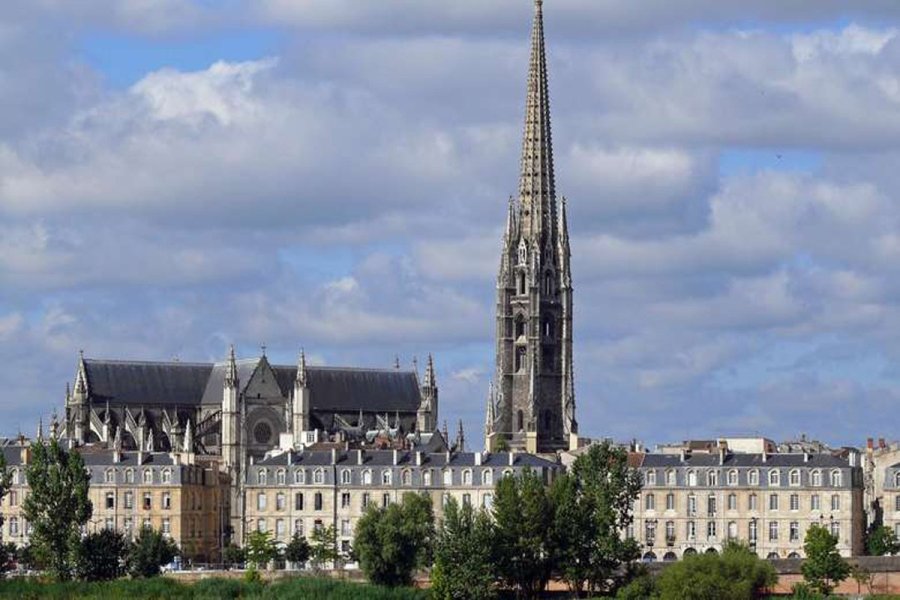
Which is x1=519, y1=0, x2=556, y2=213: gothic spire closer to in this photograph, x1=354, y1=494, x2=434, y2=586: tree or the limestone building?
the limestone building

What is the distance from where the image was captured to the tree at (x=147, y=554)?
356ft

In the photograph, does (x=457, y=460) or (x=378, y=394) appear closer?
(x=457, y=460)

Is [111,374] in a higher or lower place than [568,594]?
higher

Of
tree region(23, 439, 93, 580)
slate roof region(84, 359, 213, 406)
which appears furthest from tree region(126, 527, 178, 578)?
slate roof region(84, 359, 213, 406)

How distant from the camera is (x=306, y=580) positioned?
97875mm

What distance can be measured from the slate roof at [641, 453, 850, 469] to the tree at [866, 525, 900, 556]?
3144mm

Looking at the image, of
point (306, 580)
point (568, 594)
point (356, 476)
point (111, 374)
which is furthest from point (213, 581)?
point (111, 374)

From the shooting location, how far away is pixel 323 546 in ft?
391

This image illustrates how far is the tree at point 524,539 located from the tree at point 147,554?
14010 mm

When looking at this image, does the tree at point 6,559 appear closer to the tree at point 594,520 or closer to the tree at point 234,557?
the tree at point 234,557

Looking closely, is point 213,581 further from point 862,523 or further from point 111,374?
point 111,374

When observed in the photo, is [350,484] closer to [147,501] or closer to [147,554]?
[147,501]

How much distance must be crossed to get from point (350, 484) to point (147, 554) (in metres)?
19.2

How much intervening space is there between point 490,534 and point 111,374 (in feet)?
192
